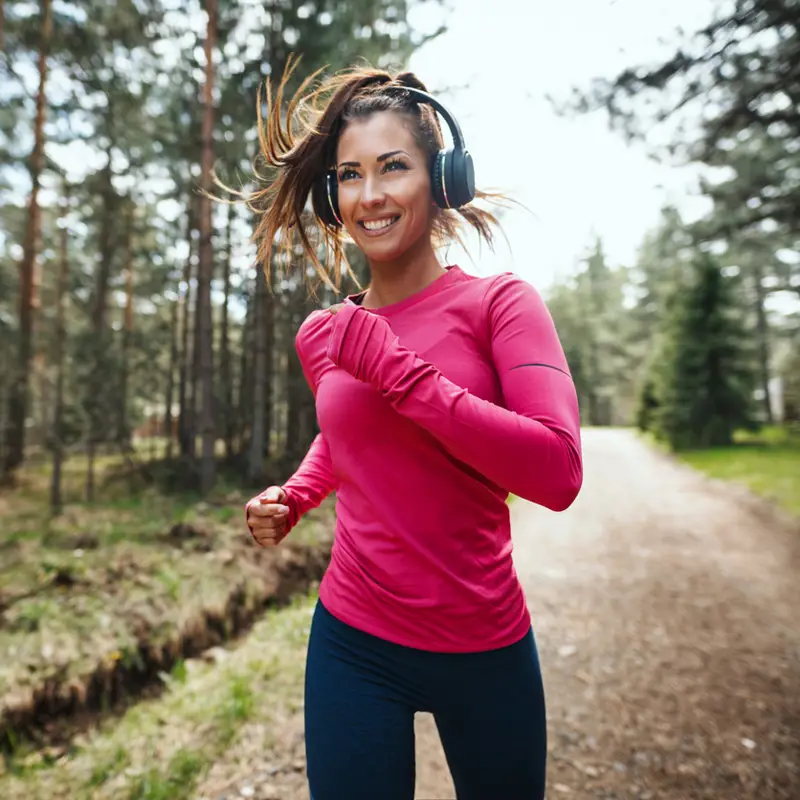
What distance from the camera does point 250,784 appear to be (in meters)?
3.29

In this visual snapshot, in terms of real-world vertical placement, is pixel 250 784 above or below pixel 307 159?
below

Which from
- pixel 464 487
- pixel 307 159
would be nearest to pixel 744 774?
pixel 464 487

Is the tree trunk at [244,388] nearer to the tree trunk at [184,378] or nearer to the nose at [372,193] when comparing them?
the tree trunk at [184,378]

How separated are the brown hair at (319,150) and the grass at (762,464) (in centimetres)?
1077

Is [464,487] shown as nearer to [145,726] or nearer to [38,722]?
[145,726]

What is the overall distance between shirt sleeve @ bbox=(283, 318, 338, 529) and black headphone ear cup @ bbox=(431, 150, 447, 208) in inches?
21.9

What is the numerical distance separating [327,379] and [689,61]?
22.0ft

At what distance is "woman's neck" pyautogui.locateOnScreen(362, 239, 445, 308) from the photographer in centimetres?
171

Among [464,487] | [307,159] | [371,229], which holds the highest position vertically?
[307,159]

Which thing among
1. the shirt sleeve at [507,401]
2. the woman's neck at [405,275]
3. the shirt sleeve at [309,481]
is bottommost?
the shirt sleeve at [309,481]

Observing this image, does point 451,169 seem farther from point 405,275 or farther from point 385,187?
point 405,275

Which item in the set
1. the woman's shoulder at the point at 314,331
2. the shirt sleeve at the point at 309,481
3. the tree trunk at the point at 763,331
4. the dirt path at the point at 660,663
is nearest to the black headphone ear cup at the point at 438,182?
the woman's shoulder at the point at 314,331

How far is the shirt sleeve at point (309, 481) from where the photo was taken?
1773mm

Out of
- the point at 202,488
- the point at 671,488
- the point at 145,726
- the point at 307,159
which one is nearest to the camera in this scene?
the point at 307,159
